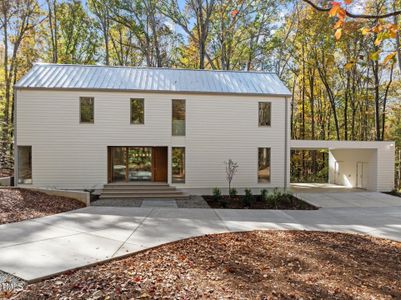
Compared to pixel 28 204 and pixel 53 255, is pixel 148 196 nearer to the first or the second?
pixel 28 204

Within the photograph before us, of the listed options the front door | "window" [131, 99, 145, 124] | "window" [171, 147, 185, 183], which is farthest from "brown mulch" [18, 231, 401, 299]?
the front door

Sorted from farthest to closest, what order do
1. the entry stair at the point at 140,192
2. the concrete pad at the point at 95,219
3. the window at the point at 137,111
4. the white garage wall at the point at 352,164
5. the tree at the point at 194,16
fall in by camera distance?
the tree at the point at 194,16 → the white garage wall at the point at 352,164 → the window at the point at 137,111 → the entry stair at the point at 140,192 → the concrete pad at the point at 95,219

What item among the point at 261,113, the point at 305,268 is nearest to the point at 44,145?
the point at 261,113

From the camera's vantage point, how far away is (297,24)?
23.1 m

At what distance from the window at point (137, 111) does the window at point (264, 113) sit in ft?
20.0

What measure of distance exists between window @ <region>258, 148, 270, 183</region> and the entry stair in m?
4.49

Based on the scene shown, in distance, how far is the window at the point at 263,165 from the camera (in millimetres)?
15062

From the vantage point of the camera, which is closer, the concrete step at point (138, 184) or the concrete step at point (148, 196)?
the concrete step at point (148, 196)

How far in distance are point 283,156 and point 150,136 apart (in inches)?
276

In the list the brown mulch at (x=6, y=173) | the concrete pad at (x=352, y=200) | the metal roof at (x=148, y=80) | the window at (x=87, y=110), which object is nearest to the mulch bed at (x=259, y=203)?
the concrete pad at (x=352, y=200)

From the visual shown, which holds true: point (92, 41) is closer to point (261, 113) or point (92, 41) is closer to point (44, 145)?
point (44, 145)

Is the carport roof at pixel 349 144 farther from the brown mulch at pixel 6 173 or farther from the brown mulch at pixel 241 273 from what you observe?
the brown mulch at pixel 6 173

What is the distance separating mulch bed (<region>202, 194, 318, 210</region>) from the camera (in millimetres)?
10508

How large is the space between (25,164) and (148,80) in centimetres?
717
